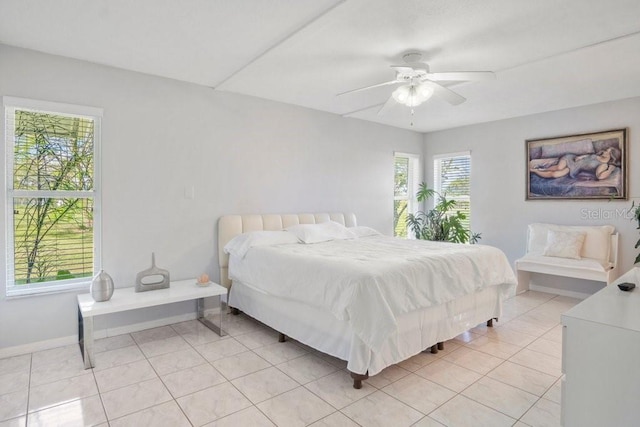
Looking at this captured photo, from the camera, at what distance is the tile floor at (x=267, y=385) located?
6.64 ft

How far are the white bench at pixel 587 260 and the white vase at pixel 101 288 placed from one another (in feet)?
15.2

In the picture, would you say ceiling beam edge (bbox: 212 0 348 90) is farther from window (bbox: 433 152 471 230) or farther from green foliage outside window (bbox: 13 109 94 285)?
window (bbox: 433 152 471 230)

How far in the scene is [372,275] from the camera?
2314mm

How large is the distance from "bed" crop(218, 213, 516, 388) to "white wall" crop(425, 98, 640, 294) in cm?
200

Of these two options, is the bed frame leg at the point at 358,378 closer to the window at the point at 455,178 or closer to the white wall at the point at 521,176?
the white wall at the point at 521,176

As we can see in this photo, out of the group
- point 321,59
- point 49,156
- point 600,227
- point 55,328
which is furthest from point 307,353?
point 600,227

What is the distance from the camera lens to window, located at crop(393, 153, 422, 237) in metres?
6.01

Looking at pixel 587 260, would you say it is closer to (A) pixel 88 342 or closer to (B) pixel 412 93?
(B) pixel 412 93

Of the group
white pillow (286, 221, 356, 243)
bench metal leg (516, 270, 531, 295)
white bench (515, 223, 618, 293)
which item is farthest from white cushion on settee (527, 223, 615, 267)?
white pillow (286, 221, 356, 243)

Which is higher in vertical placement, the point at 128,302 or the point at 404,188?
the point at 404,188

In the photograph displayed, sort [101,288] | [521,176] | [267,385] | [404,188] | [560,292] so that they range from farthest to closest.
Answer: [404,188]
[521,176]
[560,292]
[101,288]
[267,385]

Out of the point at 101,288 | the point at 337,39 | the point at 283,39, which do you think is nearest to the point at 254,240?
the point at 101,288

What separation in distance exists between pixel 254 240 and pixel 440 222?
3240mm

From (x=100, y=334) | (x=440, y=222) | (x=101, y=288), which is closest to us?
(x=101, y=288)
